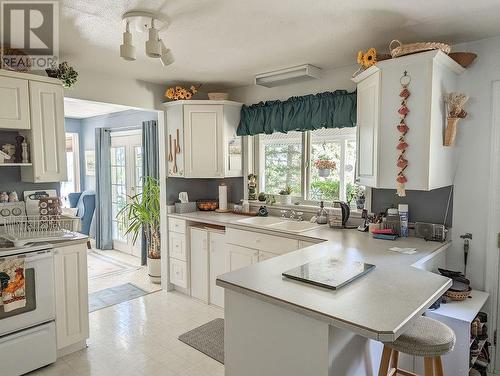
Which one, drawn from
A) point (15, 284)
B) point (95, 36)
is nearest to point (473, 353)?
point (15, 284)

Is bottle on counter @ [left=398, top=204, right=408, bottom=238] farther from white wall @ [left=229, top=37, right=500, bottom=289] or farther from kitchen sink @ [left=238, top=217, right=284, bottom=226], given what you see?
kitchen sink @ [left=238, top=217, right=284, bottom=226]

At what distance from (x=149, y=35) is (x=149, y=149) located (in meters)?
3.03

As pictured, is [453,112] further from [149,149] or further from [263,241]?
[149,149]

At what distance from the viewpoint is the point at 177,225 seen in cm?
405

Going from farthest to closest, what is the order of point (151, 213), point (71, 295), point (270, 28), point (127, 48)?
1. point (151, 213)
2. point (71, 295)
3. point (270, 28)
4. point (127, 48)

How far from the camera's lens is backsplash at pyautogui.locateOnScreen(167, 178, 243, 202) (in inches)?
167

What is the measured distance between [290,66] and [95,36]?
1.68 meters

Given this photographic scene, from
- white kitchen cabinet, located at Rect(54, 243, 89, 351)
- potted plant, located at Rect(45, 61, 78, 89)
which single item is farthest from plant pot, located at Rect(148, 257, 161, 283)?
potted plant, located at Rect(45, 61, 78, 89)

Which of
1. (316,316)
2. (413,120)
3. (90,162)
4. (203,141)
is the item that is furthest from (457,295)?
(90,162)

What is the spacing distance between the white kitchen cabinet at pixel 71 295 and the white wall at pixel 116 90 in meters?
1.52

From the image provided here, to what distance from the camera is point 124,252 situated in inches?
231

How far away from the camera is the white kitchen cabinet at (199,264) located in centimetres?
378

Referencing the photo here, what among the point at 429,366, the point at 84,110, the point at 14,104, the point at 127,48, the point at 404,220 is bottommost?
the point at 429,366

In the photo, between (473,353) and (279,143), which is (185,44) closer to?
(279,143)
